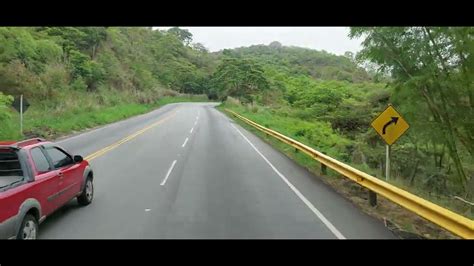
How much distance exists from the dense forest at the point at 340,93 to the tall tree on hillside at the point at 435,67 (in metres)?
0.04

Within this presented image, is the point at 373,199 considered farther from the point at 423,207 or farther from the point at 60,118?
the point at 60,118

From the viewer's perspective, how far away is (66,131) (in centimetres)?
2653

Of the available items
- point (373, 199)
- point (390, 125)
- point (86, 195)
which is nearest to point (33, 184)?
point (86, 195)

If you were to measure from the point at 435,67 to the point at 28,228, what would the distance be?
49.0 feet

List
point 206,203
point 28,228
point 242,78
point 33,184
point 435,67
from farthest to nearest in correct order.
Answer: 1. point 242,78
2. point 435,67
3. point 206,203
4. point 33,184
5. point 28,228

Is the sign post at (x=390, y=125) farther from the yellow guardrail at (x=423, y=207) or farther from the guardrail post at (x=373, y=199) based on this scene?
the guardrail post at (x=373, y=199)

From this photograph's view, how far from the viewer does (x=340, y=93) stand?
4444cm

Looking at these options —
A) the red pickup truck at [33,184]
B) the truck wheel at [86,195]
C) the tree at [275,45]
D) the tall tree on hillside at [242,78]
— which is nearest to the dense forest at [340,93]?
the tall tree on hillside at [242,78]

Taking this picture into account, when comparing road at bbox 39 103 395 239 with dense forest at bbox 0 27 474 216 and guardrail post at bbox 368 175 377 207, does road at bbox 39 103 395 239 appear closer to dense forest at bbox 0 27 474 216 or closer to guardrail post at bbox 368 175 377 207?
guardrail post at bbox 368 175 377 207
